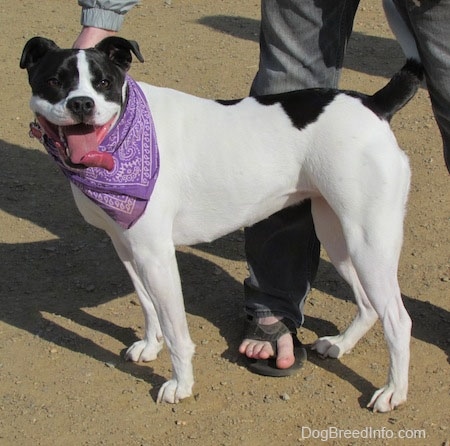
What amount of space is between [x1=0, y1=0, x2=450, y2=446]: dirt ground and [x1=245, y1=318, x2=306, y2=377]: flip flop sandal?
2.5 inches

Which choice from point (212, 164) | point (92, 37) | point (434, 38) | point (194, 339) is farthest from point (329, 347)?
point (92, 37)

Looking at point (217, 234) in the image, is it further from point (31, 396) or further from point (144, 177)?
point (31, 396)

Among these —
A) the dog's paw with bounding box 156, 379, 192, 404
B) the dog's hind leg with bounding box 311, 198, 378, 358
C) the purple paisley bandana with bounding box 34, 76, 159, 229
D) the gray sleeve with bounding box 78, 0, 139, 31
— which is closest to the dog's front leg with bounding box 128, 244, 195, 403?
the dog's paw with bounding box 156, 379, 192, 404

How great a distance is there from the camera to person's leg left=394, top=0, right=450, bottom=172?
13.0 feet

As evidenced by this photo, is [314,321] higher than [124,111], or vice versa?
[124,111]

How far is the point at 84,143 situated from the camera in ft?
12.5

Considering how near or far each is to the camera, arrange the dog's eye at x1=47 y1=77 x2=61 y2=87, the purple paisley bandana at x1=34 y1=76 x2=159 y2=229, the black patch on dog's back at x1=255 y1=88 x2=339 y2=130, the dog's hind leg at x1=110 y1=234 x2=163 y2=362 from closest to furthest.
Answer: the dog's eye at x1=47 y1=77 x2=61 y2=87 → the purple paisley bandana at x1=34 y1=76 x2=159 y2=229 → the black patch on dog's back at x1=255 y1=88 x2=339 y2=130 → the dog's hind leg at x1=110 y1=234 x2=163 y2=362

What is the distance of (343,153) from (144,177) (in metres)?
0.90

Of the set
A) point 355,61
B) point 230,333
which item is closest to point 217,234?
point 230,333

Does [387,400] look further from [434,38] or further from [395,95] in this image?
[434,38]

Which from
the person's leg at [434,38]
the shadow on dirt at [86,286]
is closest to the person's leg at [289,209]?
the shadow on dirt at [86,286]

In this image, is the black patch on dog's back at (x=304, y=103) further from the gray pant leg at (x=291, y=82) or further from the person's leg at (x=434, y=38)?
the person's leg at (x=434, y=38)

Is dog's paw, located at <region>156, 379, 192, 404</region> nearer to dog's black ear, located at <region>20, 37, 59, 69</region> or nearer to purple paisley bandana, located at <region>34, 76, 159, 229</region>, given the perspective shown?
purple paisley bandana, located at <region>34, 76, 159, 229</region>

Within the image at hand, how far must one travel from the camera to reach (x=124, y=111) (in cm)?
390
